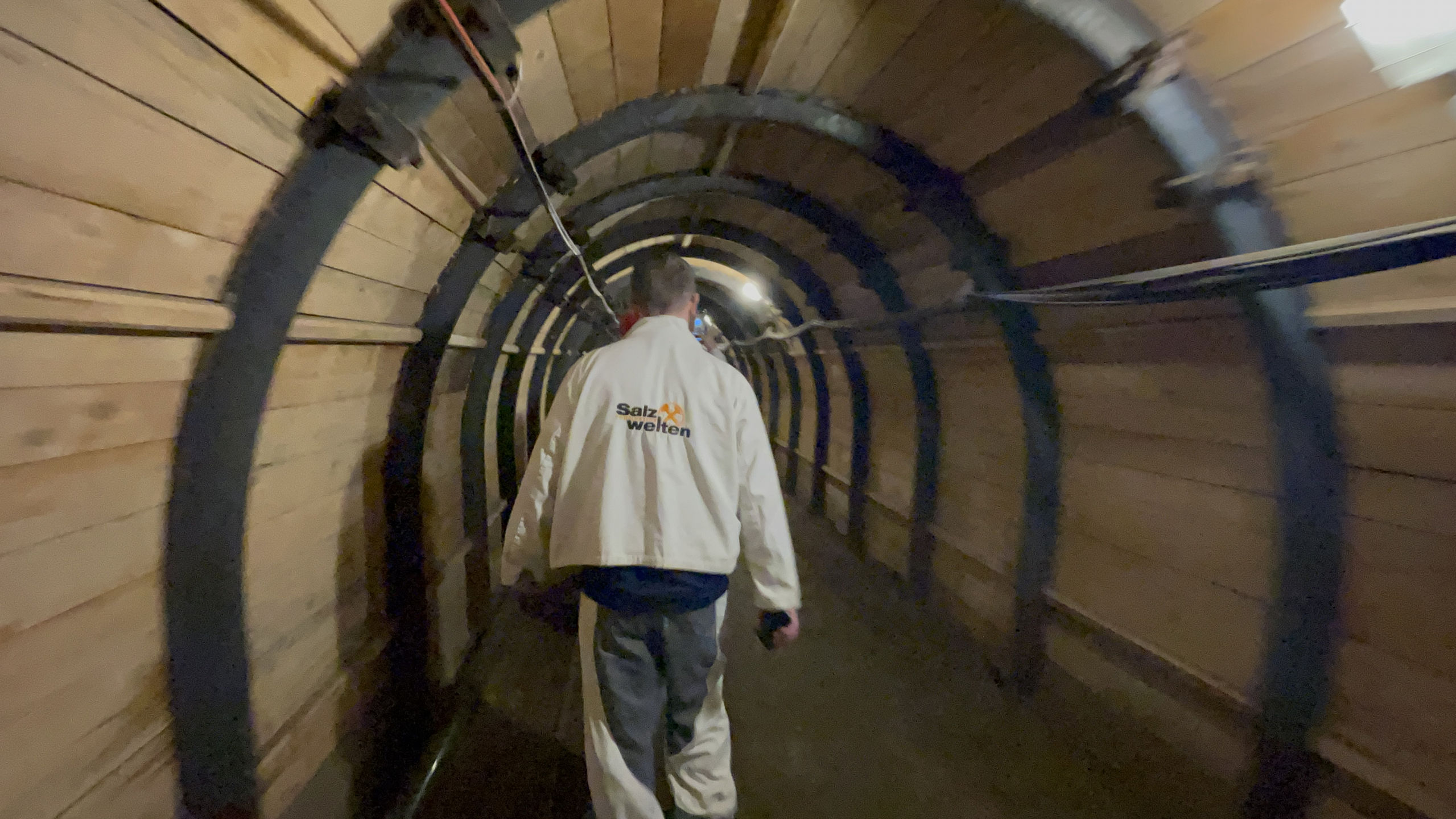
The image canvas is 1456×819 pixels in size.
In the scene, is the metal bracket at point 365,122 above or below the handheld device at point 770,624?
above

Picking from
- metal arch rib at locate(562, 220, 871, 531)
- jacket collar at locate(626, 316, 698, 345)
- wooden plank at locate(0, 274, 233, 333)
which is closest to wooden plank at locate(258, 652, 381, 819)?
wooden plank at locate(0, 274, 233, 333)

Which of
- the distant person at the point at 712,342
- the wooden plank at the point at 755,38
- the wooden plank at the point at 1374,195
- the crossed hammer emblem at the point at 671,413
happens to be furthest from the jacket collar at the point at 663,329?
the distant person at the point at 712,342

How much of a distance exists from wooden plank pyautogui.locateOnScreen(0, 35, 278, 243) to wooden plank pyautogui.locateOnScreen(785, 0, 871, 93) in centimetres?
165

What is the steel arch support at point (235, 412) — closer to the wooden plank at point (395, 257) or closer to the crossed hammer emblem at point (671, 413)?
the wooden plank at point (395, 257)

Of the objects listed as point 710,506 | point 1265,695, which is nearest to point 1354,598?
point 1265,695

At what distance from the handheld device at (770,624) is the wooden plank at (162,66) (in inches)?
74.3

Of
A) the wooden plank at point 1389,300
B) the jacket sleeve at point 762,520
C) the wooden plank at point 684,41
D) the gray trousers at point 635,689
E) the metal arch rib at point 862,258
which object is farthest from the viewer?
the metal arch rib at point 862,258

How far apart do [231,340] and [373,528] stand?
1293 millimetres

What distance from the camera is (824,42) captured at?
1.86 m

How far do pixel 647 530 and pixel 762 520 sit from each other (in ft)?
1.32

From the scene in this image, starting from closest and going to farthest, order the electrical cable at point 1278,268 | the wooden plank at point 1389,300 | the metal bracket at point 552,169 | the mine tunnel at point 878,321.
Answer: the mine tunnel at point 878,321, the electrical cable at point 1278,268, the wooden plank at point 1389,300, the metal bracket at point 552,169

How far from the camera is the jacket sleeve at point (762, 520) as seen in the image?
1.84 meters

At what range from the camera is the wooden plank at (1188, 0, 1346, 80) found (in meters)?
1.19

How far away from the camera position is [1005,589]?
307cm
